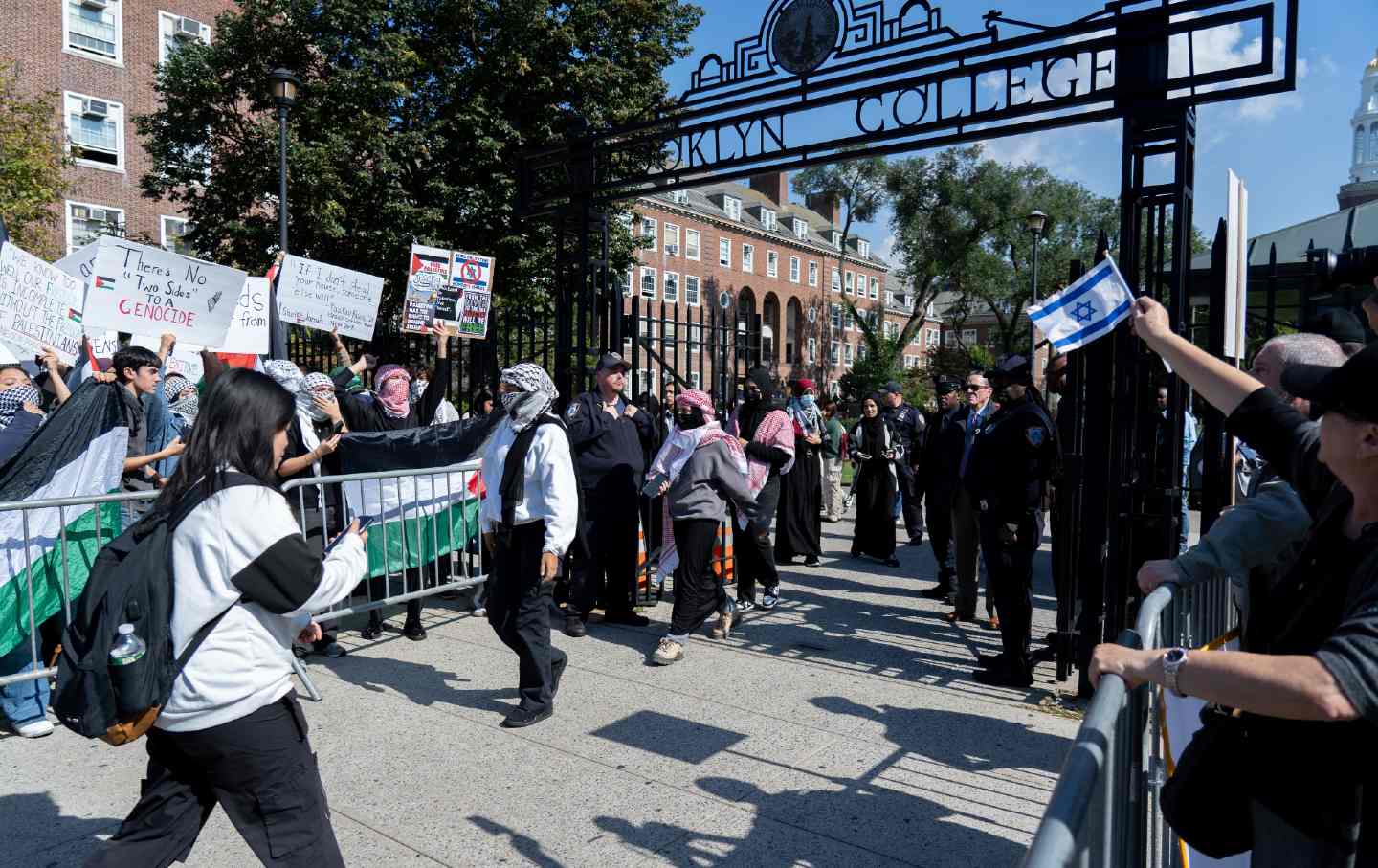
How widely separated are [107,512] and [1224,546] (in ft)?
18.4

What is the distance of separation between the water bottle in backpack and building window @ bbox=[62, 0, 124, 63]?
3306 cm

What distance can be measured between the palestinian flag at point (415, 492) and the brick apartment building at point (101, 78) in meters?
24.4

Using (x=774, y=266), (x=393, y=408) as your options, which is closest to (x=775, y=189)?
(x=774, y=266)

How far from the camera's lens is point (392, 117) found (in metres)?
20.8

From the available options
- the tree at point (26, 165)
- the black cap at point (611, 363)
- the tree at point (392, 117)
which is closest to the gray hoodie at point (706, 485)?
the black cap at point (611, 363)

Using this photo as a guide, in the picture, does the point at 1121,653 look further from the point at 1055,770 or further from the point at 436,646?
the point at 436,646

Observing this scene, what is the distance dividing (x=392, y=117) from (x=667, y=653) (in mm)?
18705

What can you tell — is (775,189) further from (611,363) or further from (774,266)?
(611,363)

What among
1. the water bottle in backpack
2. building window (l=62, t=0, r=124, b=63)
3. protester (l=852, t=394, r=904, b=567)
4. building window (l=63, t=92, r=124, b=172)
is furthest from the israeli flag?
building window (l=62, t=0, r=124, b=63)

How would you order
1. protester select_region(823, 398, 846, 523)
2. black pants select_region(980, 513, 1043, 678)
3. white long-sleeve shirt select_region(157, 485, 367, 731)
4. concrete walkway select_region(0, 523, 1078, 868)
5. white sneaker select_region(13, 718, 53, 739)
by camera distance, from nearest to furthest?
1. white long-sleeve shirt select_region(157, 485, 367, 731)
2. concrete walkway select_region(0, 523, 1078, 868)
3. white sneaker select_region(13, 718, 53, 739)
4. black pants select_region(980, 513, 1043, 678)
5. protester select_region(823, 398, 846, 523)

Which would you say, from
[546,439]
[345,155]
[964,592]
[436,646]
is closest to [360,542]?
[546,439]

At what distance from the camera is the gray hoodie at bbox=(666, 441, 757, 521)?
244 inches

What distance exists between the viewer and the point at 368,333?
8.45 m

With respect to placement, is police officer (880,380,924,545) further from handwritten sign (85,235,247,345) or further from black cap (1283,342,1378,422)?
black cap (1283,342,1378,422)
